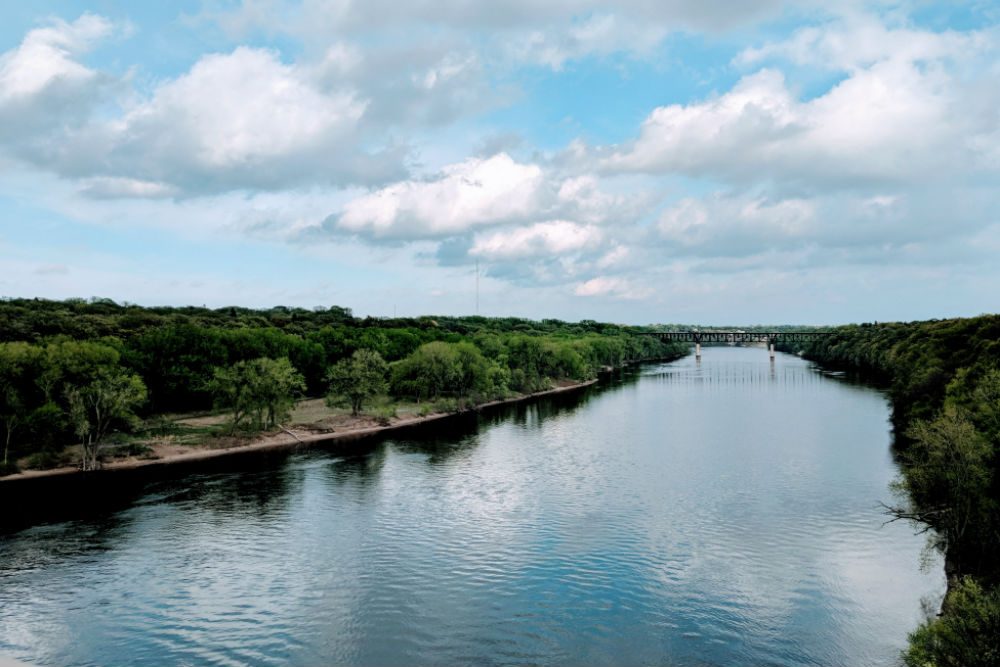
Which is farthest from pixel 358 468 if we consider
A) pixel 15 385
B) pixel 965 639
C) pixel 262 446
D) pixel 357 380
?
pixel 965 639

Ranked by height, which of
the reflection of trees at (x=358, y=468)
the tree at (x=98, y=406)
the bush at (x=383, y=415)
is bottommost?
the reflection of trees at (x=358, y=468)

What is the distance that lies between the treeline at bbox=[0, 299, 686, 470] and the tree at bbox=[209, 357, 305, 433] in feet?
0.51

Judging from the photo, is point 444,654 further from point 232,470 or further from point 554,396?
point 554,396

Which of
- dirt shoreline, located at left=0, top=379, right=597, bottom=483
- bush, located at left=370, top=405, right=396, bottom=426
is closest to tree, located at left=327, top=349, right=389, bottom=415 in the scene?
bush, located at left=370, top=405, right=396, bottom=426

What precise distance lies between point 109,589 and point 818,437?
80.5m

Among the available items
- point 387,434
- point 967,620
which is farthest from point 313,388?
point 967,620

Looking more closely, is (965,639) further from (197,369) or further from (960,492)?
(197,369)

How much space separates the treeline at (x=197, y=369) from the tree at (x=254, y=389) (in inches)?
6.1

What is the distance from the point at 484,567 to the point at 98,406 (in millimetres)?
51338

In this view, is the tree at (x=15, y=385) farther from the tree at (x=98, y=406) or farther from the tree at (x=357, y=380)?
the tree at (x=357, y=380)

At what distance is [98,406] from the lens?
7088cm

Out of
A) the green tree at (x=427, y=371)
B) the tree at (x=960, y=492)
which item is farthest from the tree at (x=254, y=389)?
the tree at (x=960, y=492)

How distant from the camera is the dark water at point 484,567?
108 ft

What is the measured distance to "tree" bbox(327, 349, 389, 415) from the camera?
104 m
